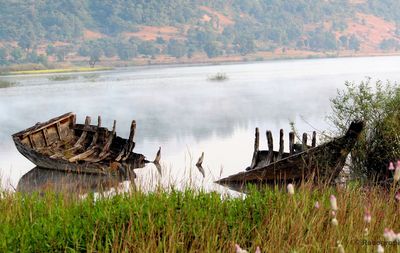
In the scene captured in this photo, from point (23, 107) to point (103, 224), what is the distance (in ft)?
175

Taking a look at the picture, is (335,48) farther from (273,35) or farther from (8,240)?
(8,240)

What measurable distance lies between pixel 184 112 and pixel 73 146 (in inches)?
1224

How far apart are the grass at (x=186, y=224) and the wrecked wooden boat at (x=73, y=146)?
12132 mm

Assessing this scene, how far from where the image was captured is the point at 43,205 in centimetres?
1091

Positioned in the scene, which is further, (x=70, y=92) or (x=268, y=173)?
(x=70, y=92)

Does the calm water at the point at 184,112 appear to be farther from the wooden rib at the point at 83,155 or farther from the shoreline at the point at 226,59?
the shoreline at the point at 226,59

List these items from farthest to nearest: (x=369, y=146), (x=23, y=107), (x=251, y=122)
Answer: (x=23, y=107), (x=251, y=122), (x=369, y=146)

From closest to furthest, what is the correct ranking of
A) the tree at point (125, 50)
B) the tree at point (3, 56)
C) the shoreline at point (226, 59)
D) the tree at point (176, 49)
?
the tree at point (3, 56) < the shoreline at point (226, 59) < the tree at point (125, 50) < the tree at point (176, 49)

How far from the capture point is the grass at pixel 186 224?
8.46 m

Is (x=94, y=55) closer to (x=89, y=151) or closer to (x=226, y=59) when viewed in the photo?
(x=226, y=59)

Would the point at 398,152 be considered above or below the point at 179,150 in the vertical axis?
above

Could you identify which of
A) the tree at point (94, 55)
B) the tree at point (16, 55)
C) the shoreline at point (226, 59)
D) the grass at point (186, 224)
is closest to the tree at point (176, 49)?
the shoreline at point (226, 59)

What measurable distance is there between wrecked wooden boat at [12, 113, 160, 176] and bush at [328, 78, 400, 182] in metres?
8.79

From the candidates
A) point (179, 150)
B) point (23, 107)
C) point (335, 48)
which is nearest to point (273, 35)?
point (335, 48)
